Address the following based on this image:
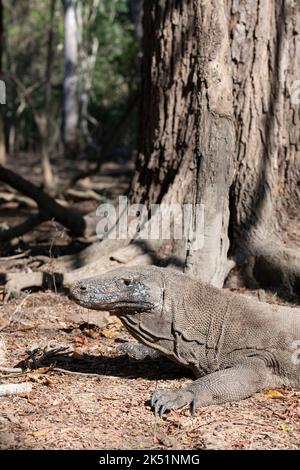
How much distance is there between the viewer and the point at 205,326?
4949 mm

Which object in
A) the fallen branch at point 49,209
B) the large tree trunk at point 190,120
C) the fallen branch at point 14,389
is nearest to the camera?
the fallen branch at point 14,389

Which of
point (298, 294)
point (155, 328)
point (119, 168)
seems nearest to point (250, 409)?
point (155, 328)

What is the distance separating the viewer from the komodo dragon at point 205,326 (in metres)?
4.81

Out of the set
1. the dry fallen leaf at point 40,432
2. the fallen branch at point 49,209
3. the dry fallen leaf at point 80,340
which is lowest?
the dry fallen leaf at point 80,340

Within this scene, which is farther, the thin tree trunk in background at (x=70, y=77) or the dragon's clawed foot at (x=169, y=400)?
the thin tree trunk in background at (x=70, y=77)

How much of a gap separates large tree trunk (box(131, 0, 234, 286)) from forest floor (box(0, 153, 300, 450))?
1297 millimetres

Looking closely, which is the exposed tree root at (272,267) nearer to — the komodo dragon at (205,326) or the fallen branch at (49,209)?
the komodo dragon at (205,326)

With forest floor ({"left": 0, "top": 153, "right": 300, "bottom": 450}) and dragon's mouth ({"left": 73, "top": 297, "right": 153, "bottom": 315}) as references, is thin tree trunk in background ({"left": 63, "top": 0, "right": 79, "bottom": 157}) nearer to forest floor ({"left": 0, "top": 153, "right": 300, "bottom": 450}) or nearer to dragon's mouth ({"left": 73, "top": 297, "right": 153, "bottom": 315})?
forest floor ({"left": 0, "top": 153, "right": 300, "bottom": 450})

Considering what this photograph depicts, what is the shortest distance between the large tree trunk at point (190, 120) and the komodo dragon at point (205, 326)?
1.55m

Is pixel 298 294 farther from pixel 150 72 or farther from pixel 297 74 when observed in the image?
pixel 150 72

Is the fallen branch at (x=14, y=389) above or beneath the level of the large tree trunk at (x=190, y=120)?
beneath

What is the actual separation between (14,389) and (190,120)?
331cm

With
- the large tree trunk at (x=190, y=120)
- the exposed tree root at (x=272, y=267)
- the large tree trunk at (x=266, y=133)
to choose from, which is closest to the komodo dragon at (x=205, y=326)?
the large tree trunk at (x=190, y=120)
